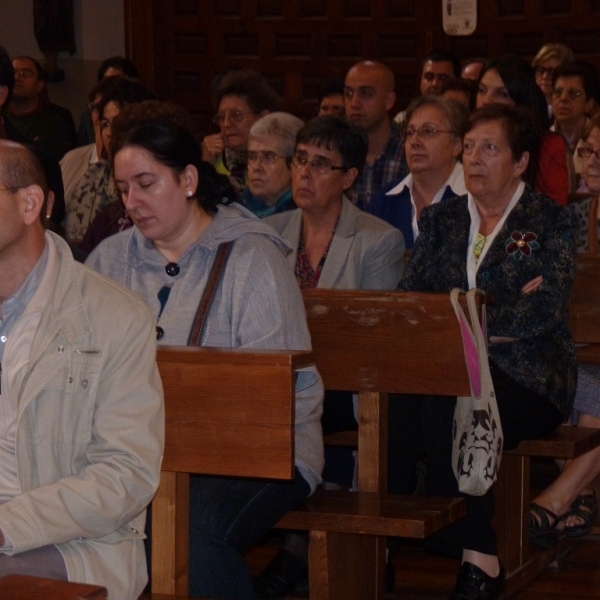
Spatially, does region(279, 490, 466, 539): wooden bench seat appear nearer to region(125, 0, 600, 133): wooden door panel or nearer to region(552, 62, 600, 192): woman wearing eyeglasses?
region(552, 62, 600, 192): woman wearing eyeglasses

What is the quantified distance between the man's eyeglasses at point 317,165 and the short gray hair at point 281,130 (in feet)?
2.05

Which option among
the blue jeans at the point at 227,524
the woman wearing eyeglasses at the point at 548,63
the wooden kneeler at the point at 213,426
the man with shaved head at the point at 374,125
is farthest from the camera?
the woman wearing eyeglasses at the point at 548,63

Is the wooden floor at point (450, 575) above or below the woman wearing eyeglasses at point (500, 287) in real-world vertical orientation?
below

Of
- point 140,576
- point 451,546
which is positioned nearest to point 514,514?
point 451,546

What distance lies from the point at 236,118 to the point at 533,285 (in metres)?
2.55

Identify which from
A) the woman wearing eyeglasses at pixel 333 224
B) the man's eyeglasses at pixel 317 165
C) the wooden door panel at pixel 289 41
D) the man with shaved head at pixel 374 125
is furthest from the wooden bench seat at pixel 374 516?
the wooden door panel at pixel 289 41

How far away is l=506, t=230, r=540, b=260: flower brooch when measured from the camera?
4.11 m

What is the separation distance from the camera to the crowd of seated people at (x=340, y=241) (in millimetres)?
3254

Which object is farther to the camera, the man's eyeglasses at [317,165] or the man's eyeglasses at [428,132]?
the man's eyeglasses at [428,132]

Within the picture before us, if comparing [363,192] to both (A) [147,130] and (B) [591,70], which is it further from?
(A) [147,130]

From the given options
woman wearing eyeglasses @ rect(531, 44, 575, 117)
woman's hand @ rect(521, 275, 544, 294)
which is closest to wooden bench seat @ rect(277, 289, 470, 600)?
woman's hand @ rect(521, 275, 544, 294)

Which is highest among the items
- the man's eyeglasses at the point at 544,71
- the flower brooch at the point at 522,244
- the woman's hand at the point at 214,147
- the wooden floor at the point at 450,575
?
the man's eyeglasses at the point at 544,71

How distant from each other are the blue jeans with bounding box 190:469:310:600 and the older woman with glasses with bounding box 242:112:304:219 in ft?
7.33

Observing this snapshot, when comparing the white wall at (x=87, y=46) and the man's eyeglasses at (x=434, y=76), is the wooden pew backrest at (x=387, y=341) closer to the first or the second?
the man's eyeglasses at (x=434, y=76)
